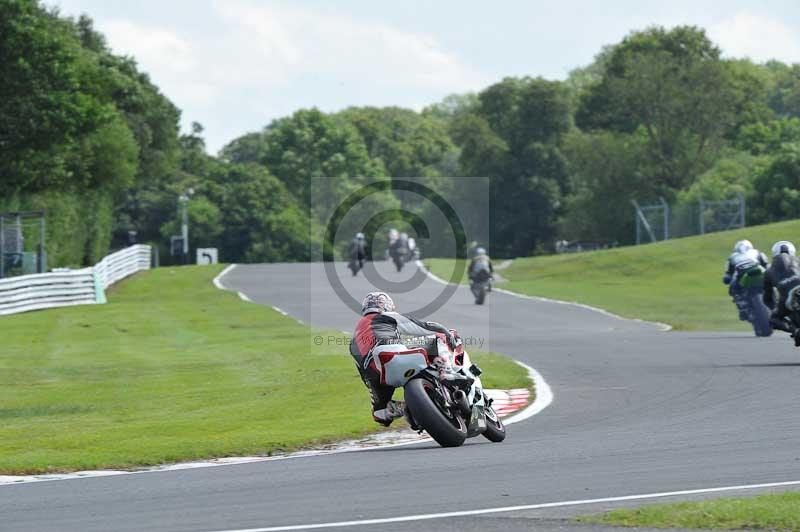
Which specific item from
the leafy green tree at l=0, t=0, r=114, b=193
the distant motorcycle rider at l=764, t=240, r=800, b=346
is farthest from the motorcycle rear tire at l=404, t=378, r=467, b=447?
the leafy green tree at l=0, t=0, r=114, b=193

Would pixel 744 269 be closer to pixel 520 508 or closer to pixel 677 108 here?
pixel 520 508

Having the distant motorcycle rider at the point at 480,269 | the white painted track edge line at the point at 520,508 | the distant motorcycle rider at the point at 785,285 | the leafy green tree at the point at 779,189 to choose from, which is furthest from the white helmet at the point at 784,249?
the leafy green tree at the point at 779,189

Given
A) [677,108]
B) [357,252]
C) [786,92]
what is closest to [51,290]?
[357,252]

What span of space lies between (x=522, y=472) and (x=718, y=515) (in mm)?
2219

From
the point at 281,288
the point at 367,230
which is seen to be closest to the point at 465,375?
the point at 281,288

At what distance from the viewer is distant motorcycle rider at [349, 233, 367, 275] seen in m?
50.4

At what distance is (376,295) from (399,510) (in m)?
4.33

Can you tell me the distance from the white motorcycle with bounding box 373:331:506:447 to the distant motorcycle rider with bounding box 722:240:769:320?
1256 centimetres

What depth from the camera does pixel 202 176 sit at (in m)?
113

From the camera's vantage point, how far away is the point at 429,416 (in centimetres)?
1198

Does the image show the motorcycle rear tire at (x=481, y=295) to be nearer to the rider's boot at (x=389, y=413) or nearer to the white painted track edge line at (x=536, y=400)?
the white painted track edge line at (x=536, y=400)

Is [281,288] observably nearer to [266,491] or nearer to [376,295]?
[376,295]

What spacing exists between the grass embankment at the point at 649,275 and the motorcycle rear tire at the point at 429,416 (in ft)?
79.6

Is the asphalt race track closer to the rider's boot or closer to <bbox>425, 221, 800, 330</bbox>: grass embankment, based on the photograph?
the rider's boot
